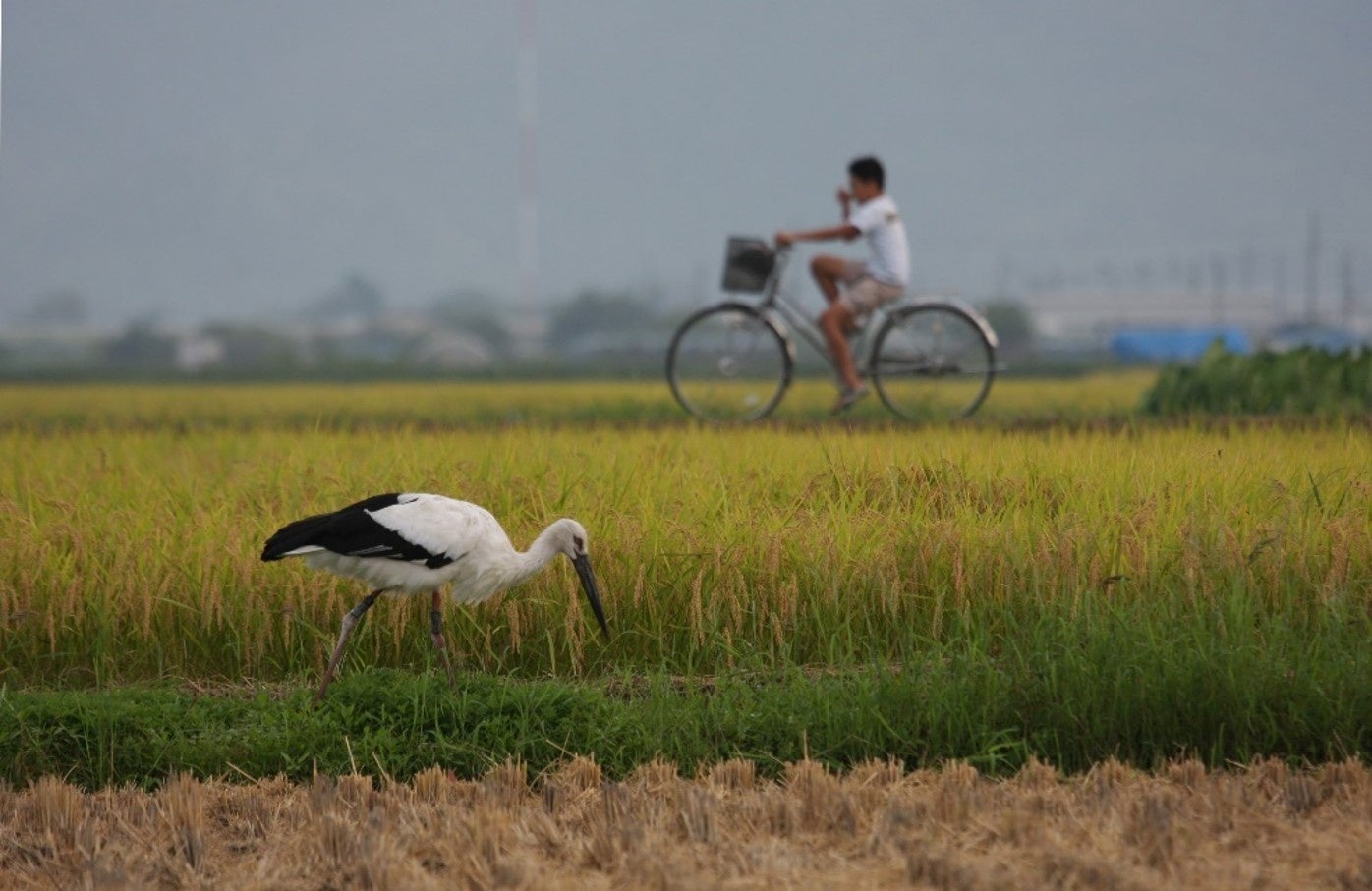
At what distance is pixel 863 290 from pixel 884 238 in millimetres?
400

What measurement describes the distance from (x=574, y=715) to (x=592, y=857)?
99 centimetres

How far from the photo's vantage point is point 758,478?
24.2ft

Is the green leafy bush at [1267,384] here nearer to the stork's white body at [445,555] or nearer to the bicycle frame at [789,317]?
the bicycle frame at [789,317]

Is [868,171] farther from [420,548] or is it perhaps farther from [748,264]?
[420,548]

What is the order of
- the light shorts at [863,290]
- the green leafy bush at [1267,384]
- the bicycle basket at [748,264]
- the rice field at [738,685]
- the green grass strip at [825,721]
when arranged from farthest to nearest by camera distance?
the green leafy bush at [1267,384] → the bicycle basket at [748,264] → the light shorts at [863,290] → the green grass strip at [825,721] → the rice field at [738,685]

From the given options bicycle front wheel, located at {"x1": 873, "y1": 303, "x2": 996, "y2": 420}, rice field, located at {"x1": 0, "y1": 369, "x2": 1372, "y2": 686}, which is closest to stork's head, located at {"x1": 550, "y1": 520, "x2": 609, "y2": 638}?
rice field, located at {"x1": 0, "y1": 369, "x2": 1372, "y2": 686}

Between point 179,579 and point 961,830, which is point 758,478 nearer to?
point 179,579

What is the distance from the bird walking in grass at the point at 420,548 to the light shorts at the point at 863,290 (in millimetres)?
6742

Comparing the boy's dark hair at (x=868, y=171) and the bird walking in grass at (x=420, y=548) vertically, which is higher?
the boy's dark hair at (x=868, y=171)

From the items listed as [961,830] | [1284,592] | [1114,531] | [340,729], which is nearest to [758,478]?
[1114,531]

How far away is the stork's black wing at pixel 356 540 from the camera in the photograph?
4.93 m

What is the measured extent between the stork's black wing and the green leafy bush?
32.7 ft

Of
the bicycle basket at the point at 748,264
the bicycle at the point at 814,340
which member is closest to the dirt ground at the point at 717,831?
the bicycle at the point at 814,340

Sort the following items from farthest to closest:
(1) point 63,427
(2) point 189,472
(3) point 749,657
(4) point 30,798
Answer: (1) point 63,427
(2) point 189,472
(3) point 749,657
(4) point 30,798
